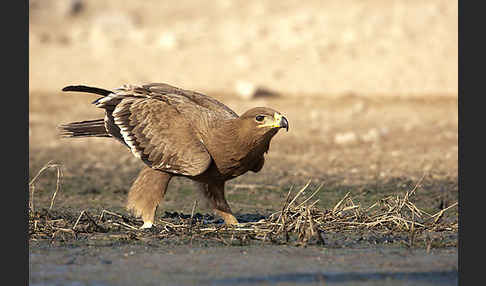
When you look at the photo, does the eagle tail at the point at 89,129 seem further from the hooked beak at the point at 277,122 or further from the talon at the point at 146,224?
the hooked beak at the point at 277,122

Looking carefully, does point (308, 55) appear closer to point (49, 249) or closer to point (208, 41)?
point (208, 41)

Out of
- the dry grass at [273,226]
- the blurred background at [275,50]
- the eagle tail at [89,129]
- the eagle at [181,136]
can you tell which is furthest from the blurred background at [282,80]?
the dry grass at [273,226]

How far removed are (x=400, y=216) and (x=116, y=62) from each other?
12.1 m

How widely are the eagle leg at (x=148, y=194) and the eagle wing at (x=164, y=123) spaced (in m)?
0.15

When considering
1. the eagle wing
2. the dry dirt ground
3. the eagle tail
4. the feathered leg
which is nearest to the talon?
the dry dirt ground

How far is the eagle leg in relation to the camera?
8703 mm

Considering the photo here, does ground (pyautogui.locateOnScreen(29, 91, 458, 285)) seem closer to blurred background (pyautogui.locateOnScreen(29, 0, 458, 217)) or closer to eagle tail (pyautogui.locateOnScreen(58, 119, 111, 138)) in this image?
blurred background (pyautogui.locateOnScreen(29, 0, 458, 217))

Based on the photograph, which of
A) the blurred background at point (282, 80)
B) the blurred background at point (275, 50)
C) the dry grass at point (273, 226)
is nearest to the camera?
the dry grass at point (273, 226)

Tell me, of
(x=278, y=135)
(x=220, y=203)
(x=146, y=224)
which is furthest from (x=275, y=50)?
(x=146, y=224)

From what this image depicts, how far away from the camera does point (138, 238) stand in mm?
8062

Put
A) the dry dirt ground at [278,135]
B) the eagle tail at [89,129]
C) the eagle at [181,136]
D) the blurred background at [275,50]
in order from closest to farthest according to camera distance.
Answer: the dry dirt ground at [278,135] → the eagle at [181,136] → the eagle tail at [89,129] → the blurred background at [275,50]

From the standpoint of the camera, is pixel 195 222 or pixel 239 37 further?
pixel 239 37

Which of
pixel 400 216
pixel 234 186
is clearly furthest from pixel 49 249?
pixel 234 186

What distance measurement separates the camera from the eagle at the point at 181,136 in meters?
8.34
